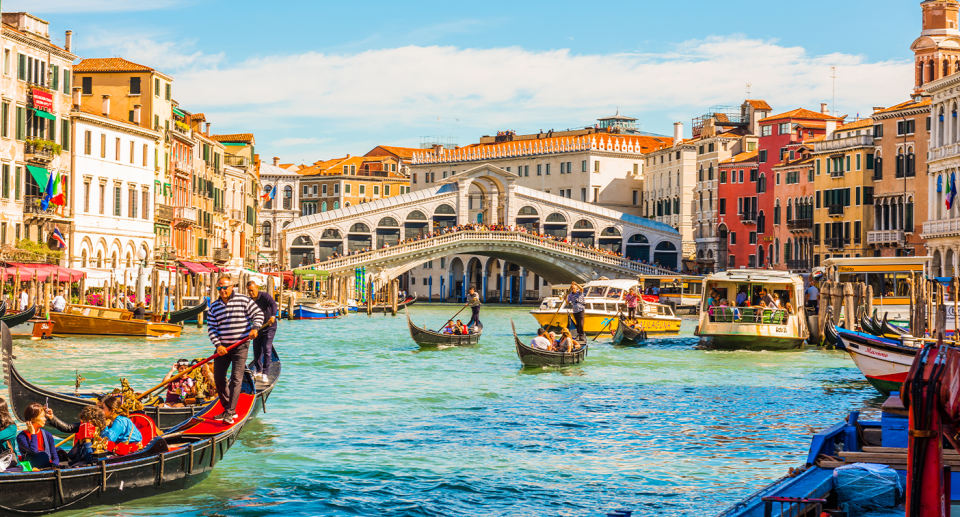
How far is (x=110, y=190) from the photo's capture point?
109 ft

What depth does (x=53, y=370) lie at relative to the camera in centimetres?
1703

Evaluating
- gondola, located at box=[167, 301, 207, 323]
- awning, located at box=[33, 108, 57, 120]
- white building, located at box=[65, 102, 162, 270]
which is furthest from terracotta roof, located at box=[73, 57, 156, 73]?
gondola, located at box=[167, 301, 207, 323]

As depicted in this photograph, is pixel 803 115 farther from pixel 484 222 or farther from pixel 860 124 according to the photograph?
pixel 484 222

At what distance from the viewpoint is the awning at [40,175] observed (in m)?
28.3

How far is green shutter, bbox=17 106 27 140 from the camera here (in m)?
27.6

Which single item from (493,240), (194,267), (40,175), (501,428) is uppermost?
(40,175)

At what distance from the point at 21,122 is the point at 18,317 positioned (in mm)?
8033

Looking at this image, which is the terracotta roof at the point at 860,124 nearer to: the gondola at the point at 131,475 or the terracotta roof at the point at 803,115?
the terracotta roof at the point at 803,115

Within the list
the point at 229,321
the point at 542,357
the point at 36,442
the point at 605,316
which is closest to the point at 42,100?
the point at 605,316

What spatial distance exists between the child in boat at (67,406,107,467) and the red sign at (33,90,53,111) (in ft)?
73.3

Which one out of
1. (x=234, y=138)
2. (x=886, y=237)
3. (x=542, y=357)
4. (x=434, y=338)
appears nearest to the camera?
(x=542, y=357)

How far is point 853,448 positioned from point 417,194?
151ft

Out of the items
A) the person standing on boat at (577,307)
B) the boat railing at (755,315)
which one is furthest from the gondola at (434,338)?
the boat railing at (755,315)

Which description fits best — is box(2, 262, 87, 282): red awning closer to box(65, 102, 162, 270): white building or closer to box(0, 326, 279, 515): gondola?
box(65, 102, 162, 270): white building
